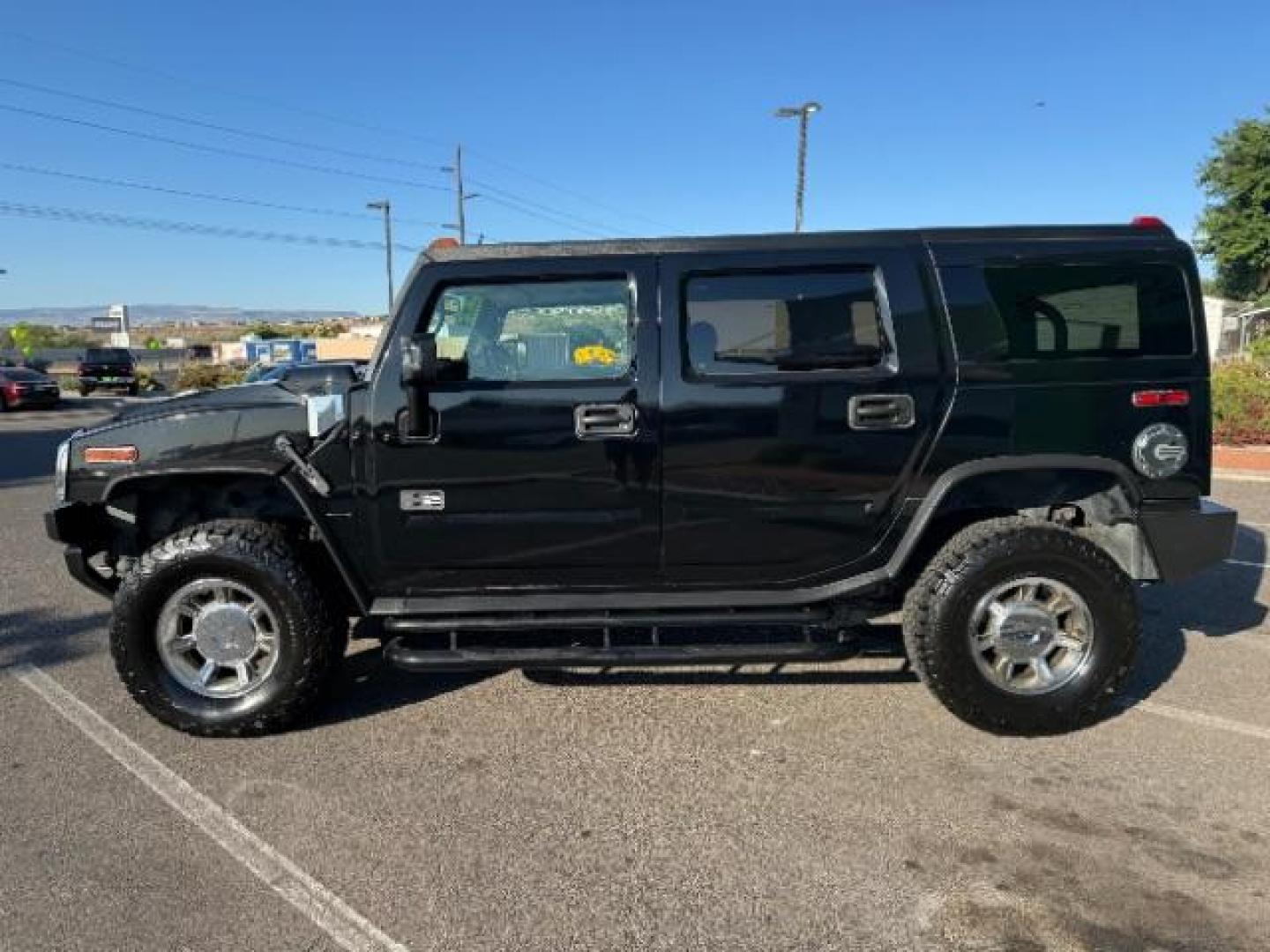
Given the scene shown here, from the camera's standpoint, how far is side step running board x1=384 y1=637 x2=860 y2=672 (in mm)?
3414

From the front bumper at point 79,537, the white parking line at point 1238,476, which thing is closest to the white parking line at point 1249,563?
the white parking line at point 1238,476

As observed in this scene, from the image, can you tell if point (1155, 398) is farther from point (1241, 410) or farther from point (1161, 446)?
point (1241, 410)

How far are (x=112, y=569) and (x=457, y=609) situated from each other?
1.81 m

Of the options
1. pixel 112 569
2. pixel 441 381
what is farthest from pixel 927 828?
pixel 112 569

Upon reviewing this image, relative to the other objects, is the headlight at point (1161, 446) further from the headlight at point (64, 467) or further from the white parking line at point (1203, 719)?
the headlight at point (64, 467)

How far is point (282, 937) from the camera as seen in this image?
2.36 meters

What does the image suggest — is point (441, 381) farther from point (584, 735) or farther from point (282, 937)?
point (282, 937)

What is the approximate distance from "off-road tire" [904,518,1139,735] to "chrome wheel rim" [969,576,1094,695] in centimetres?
3

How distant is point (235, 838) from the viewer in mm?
2830

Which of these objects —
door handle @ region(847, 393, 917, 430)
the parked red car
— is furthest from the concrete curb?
the parked red car

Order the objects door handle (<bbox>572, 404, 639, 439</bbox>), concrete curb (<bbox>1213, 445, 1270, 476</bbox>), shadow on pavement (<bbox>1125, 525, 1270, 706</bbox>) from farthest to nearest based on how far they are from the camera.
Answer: concrete curb (<bbox>1213, 445, 1270, 476</bbox>) < shadow on pavement (<bbox>1125, 525, 1270, 706</bbox>) < door handle (<bbox>572, 404, 639, 439</bbox>)

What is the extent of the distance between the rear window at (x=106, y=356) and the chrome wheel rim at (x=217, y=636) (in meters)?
33.0

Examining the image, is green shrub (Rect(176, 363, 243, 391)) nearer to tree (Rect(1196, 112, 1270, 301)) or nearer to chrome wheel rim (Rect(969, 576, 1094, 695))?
chrome wheel rim (Rect(969, 576, 1094, 695))

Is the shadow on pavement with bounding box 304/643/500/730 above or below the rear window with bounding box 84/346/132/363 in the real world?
→ below
